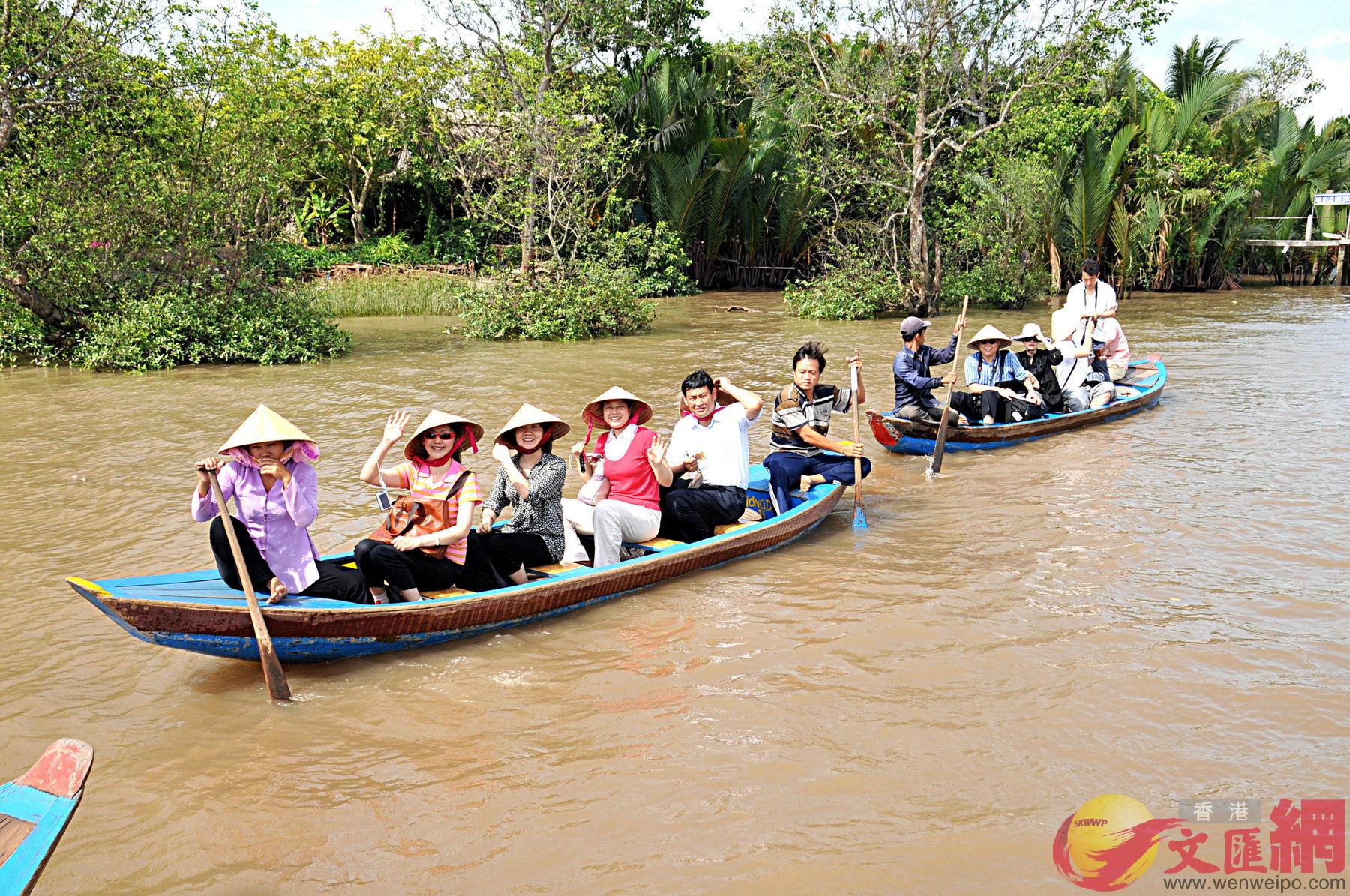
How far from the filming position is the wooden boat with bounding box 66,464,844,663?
4.11 m

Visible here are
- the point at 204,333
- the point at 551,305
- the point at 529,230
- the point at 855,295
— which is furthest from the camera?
the point at 855,295

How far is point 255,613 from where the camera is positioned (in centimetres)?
420

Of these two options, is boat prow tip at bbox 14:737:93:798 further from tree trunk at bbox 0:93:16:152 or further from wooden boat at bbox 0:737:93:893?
tree trunk at bbox 0:93:16:152

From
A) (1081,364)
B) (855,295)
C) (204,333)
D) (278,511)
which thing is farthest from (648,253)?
(278,511)

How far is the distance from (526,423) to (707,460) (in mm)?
1468

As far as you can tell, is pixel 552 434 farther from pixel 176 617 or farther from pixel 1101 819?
pixel 1101 819

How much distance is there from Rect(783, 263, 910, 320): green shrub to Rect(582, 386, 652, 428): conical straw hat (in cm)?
1351

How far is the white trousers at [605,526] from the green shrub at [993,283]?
15.6 m

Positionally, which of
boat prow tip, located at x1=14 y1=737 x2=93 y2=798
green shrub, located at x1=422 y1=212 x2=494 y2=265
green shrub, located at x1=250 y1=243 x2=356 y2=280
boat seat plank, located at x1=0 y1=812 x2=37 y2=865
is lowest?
boat seat plank, located at x1=0 y1=812 x2=37 y2=865

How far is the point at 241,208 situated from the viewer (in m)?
14.0

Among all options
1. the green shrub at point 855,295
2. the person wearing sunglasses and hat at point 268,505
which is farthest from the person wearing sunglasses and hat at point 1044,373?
the green shrub at point 855,295

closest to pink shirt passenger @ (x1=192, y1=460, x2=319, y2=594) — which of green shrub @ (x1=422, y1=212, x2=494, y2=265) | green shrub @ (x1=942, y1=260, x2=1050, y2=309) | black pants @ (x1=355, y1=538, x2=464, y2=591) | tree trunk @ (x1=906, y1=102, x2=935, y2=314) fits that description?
black pants @ (x1=355, y1=538, x2=464, y2=591)

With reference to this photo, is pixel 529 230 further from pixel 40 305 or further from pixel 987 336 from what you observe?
pixel 987 336

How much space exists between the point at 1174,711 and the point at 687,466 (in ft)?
9.79
